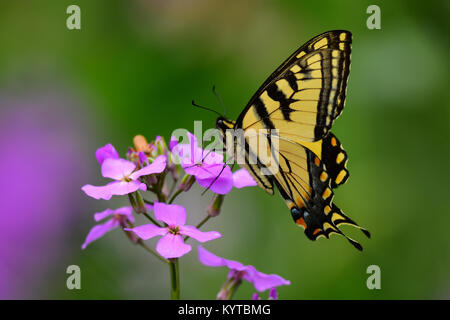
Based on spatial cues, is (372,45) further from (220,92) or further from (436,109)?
(220,92)

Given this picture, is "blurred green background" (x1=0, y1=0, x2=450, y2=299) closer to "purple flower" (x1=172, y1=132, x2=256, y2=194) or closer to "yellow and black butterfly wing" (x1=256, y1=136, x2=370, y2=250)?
"yellow and black butterfly wing" (x1=256, y1=136, x2=370, y2=250)

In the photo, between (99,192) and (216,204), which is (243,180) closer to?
(216,204)

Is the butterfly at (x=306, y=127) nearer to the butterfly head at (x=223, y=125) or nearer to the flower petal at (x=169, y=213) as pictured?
the butterfly head at (x=223, y=125)

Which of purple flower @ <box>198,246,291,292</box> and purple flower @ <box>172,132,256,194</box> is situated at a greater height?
purple flower @ <box>172,132,256,194</box>

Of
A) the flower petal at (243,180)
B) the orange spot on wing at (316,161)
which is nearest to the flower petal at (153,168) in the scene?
the flower petal at (243,180)

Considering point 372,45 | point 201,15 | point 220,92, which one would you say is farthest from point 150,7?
point 372,45

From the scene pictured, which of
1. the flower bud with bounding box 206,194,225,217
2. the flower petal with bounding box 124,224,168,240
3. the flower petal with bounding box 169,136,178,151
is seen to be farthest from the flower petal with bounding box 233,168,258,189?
the flower petal with bounding box 124,224,168,240
